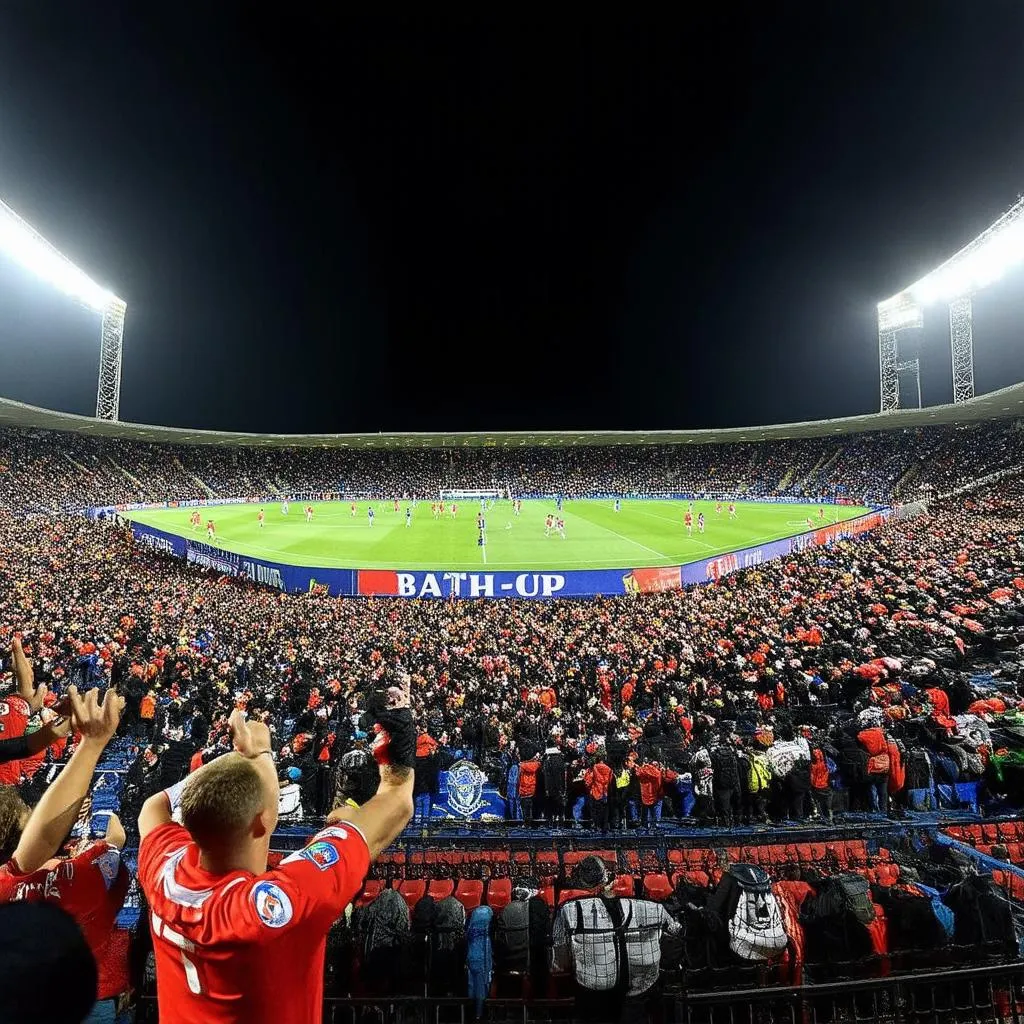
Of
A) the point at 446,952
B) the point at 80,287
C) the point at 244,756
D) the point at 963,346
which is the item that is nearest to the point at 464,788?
the point at 446,952

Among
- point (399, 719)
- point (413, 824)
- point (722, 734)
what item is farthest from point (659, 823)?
point (399, 719)

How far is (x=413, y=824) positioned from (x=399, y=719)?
279 inches

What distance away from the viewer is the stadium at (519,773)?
2100 mm

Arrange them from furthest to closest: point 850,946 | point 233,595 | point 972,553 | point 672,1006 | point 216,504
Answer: point 216,504 → point 233,595 → point 972,553 → point 850,946 → point 672,1006

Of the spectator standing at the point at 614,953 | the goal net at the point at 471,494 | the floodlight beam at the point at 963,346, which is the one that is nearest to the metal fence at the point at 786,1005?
the spectator standing at the point at 614,953

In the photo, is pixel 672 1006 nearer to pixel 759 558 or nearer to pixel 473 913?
pixel 473 913

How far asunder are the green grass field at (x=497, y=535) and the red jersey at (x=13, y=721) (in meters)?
19.5

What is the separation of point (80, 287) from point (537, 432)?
4397 cm

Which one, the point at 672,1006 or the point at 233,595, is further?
the point at 233,595

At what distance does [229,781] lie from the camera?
1882 millimetres

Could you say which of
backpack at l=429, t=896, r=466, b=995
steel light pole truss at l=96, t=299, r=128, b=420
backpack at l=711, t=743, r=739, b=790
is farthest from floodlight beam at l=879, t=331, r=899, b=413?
steel light pole truss at l=96, t=299, r=128, b=420

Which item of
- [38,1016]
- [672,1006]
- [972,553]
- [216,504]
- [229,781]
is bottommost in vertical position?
[672,1006]

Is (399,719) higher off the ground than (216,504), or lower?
lower

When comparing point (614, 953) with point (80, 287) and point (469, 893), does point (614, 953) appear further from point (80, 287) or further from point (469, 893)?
point (80, 287)
